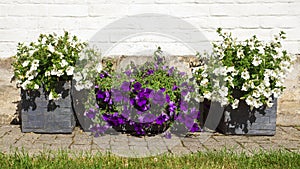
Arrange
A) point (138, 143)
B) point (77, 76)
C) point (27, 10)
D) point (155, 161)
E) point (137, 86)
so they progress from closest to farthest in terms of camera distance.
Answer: point (155, 161) < point (138, 143) < point (137, 86) < point (77, 76) < point (27, 10)

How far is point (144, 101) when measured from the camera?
12.5 ft

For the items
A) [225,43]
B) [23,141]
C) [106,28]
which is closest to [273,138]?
[225,43]

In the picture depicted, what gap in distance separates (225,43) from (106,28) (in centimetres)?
116

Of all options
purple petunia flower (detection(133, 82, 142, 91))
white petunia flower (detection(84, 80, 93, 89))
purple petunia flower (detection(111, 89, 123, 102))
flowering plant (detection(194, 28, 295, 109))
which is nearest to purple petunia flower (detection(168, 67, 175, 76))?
flowering plant (detection(194, 28, 295, 109))

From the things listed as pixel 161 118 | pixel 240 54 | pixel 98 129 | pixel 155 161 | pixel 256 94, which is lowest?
pixel 155 161

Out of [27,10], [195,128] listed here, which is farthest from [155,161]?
[27,10]

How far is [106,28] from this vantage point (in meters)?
4.37

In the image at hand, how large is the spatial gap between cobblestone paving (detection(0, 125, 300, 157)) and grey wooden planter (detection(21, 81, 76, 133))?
0.22 feet

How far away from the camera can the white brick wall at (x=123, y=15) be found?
4.34 metres

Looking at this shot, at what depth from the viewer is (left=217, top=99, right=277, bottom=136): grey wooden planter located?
4.03 meters

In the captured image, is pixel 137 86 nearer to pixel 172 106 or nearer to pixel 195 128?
pixel 172 106

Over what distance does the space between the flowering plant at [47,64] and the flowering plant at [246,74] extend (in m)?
1.13

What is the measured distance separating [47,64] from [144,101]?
0.90 metres

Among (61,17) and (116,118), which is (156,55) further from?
(61,17)
